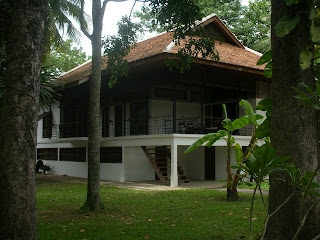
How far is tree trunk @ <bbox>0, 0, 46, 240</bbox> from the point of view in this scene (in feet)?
14.5

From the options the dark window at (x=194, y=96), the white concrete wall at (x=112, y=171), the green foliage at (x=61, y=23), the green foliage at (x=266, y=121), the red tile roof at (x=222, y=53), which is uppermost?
the green foliage at (x=61, y=23)

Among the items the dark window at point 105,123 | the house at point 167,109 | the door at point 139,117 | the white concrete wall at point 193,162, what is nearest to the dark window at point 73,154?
the house at point 167,109

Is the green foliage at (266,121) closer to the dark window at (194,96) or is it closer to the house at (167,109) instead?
the house at (167,109)

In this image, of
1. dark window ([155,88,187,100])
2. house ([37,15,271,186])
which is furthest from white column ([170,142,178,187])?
dark window ([155,88,187,100])

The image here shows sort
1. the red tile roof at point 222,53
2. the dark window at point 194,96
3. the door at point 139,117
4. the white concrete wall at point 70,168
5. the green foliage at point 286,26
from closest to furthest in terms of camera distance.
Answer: the green foliage at point 286,26
the red tile roof at point 222,53
the door at point 139,117
the dark window at point 194,96
the white concrete wall at point 70,168

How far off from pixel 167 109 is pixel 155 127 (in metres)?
1.04

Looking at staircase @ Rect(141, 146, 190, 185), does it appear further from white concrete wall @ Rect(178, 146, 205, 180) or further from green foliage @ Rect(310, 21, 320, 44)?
green foliage @ Rect(310, 21, 320, 44)

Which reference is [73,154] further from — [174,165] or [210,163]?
[174,165]

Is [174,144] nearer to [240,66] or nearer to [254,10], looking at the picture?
[240,66]

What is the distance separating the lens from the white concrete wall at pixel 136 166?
17719 millimetres

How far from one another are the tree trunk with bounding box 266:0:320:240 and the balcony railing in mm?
11095

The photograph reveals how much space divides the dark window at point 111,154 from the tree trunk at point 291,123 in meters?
14.0

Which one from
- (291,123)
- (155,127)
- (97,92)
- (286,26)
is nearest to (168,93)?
(155,127)

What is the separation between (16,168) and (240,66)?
1253 centimetres
